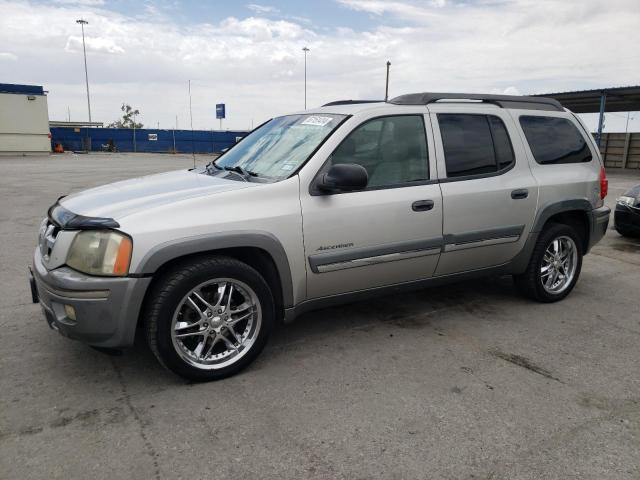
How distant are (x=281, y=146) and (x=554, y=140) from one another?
2.54 m

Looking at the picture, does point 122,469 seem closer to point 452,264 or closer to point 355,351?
point 355,351

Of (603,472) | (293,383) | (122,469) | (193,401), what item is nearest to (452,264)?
(293,383)

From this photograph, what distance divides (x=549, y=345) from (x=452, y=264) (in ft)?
2.97

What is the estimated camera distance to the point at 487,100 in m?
4.48

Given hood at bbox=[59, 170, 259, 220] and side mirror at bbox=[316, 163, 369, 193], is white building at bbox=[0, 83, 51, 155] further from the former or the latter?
side mirror at bbox=[316, 163, 369, 193]

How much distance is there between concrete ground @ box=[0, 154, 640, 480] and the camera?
2473 mm

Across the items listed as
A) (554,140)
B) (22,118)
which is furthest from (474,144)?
(22,118)

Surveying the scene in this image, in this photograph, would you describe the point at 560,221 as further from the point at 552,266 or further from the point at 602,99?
the point at 602,99

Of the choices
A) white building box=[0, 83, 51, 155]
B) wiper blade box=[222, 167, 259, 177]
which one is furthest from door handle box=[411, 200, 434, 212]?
white building box=[0, 83, 51, 155]

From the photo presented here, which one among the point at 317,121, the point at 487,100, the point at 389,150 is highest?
the point at 487,100

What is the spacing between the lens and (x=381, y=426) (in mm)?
2771

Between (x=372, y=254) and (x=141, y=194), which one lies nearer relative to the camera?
(x=141, y=194)

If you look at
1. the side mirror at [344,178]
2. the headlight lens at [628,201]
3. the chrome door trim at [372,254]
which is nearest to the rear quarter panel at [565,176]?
the chrome door trim at [372,254]

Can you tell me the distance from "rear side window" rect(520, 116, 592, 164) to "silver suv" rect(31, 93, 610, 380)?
0.05ft
